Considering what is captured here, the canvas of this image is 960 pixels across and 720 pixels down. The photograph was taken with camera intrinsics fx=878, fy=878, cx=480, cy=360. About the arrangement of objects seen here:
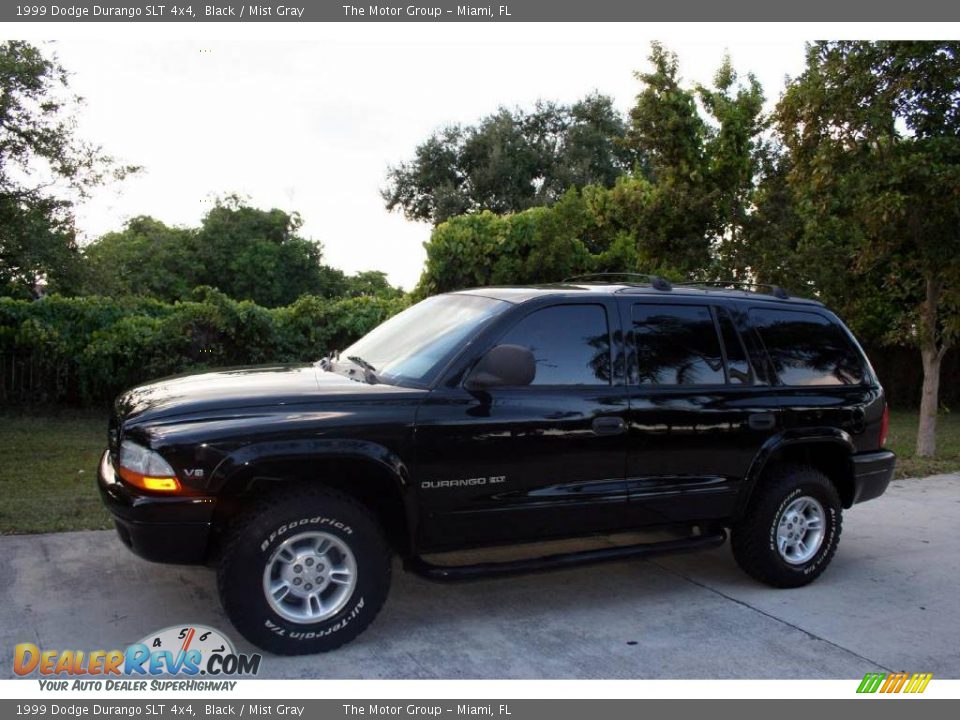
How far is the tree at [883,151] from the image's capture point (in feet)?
30.6

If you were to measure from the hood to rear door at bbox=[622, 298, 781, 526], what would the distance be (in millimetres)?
1450

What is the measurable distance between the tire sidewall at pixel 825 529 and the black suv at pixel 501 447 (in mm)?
15

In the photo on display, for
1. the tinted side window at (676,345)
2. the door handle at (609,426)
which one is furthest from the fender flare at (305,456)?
the tinted side window at (676,345)

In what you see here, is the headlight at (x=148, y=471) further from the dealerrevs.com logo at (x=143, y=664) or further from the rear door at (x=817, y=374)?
the rear door at (x=817, y=374)

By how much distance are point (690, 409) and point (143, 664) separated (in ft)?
A: 10.6

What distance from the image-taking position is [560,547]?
621cm

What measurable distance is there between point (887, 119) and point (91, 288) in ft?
34.3

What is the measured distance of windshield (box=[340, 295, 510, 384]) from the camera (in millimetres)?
4777

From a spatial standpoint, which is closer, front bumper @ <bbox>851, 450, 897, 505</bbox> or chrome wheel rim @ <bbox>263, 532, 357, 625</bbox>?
chrome wheel rim @ <bbox>263, 532, 357, 625</bbox>

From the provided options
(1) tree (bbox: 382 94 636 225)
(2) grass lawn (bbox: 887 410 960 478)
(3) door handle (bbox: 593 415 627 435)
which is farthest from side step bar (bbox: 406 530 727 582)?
(1) tree (bbox: 382 94 636 225)

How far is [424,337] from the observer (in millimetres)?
5117

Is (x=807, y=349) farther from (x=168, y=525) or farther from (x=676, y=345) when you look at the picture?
(x=168, y=525)

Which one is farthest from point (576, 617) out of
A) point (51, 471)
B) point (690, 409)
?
point (51, 471)

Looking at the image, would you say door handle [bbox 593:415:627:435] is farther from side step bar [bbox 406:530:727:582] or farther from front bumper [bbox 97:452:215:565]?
front bumper [bbox 97:452:215:565]
